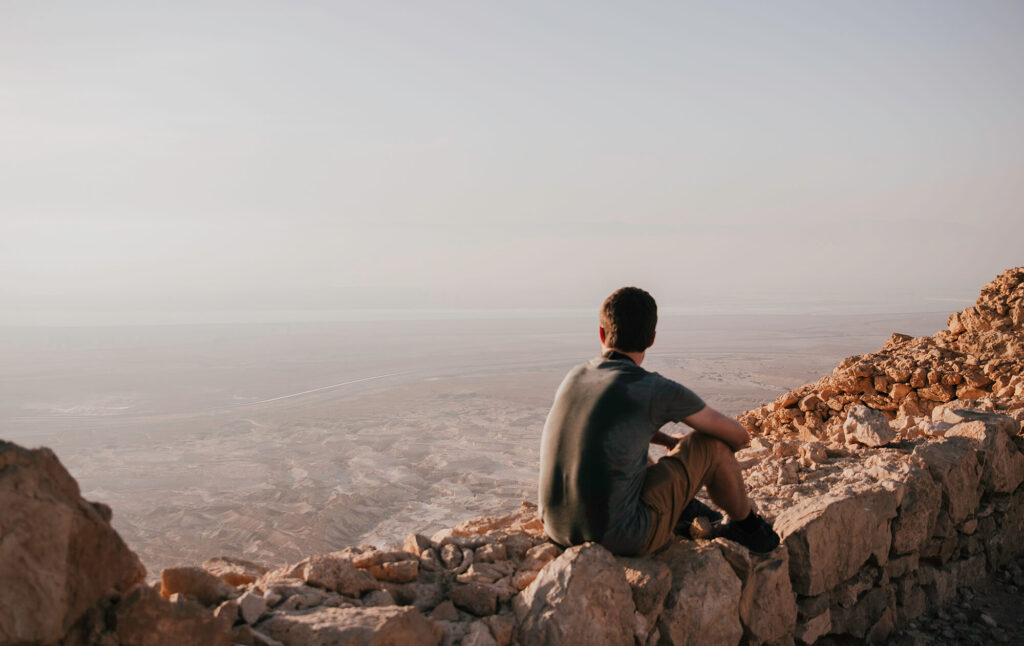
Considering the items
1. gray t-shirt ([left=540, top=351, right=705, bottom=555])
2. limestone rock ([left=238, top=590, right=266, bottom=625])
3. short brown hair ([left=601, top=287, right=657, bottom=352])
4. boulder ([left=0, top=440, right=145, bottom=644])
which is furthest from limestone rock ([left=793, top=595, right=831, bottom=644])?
boulder ([left=0, top=440, right=145, bottom=644])

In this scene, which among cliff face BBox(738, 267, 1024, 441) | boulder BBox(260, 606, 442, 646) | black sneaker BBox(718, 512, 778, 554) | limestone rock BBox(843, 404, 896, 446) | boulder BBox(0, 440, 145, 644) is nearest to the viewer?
boulder BBox(0, 440, 145, 644)

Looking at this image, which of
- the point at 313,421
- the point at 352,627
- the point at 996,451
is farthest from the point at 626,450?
the point at 313,421

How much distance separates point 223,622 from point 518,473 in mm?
15242

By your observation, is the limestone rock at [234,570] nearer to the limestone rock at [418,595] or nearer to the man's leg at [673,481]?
the limestone rock at [418,595]

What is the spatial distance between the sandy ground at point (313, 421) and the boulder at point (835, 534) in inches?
393

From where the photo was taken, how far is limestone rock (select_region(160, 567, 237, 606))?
7.52 feet

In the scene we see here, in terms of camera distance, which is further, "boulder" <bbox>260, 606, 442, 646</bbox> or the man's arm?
the man's arm

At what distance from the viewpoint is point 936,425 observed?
507 centimetres

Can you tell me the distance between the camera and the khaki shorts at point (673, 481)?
2885 millimetres

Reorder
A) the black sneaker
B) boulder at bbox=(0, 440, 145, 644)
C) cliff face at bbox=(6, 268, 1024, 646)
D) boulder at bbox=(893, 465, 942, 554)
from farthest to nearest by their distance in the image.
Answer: boulder at bbox=(893, 465, 942, 554), the black sneaker, cliff face at bbox=(6, 268, 1024, 646), boulder at bbox=(0, 440, 145, 644)

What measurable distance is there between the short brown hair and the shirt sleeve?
230 millimetres

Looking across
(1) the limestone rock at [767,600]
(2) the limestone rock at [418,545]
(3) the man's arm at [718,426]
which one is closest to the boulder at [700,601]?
(1) the limestone rock at [767,600]

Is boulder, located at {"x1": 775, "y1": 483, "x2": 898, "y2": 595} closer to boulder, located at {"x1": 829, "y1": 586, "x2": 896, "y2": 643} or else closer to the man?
boulder, located at {"x1": 829, "y1": 586, "x2": 896, "y2": 643}

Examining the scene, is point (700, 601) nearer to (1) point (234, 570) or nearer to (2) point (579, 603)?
(2) point (579, 603)
